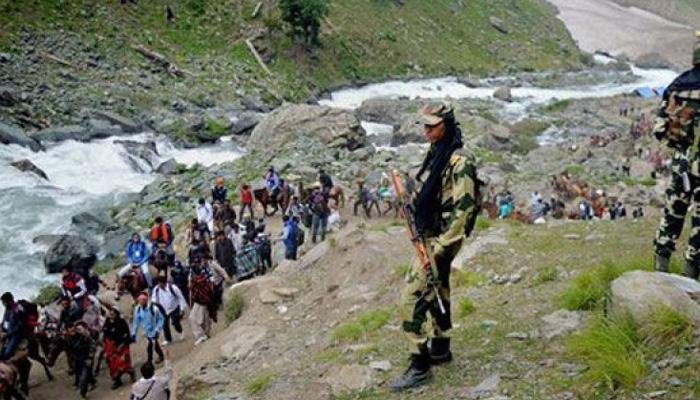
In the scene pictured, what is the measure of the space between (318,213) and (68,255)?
7.80m

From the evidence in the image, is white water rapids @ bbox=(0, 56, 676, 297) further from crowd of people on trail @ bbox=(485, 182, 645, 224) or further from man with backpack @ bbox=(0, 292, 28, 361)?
crowd of people on trail @ bbox=(485, 182, 645, 224)

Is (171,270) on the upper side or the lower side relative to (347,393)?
lower

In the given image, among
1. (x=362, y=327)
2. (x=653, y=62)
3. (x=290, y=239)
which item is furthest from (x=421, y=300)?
(x=653, y=62)

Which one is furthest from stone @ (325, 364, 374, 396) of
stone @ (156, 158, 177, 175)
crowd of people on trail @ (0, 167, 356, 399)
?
stone @ (156, 158, 177, 175)

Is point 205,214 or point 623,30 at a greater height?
point 623,30

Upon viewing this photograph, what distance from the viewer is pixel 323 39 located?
64.1 m

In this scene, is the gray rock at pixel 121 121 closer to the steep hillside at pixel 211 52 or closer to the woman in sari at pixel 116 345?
the steep hillside at pixel 211 52

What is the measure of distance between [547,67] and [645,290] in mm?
80845

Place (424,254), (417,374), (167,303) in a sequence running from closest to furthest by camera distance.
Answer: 1. (424,254)
2. (417,374)
3. (167,303)

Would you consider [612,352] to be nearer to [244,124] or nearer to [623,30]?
[244,124]

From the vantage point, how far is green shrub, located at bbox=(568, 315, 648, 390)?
4902 mm

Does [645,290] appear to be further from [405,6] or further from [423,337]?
[405,6]

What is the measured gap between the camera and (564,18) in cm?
12162

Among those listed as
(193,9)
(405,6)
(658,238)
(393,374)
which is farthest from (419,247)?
(405,6)
